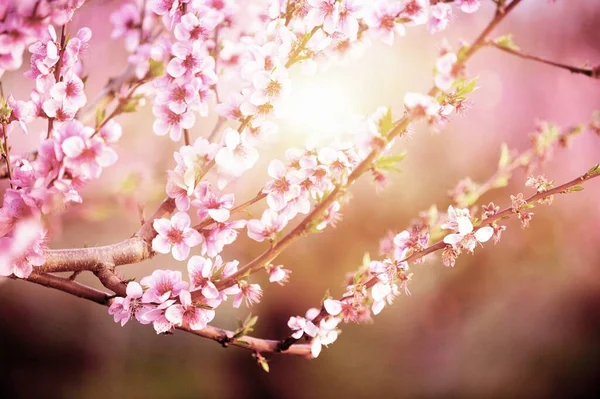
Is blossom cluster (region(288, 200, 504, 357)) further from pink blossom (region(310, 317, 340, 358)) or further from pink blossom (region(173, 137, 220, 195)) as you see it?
pink blossom (region(173, 137, 220, 195))

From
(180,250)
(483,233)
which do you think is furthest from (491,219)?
(180,250)

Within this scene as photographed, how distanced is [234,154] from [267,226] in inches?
5.3

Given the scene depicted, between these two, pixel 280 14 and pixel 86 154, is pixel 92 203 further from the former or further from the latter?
pixel 280 14

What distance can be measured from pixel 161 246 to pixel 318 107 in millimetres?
1615

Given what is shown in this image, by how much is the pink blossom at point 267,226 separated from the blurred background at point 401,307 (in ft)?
7.00

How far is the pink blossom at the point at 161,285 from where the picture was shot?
0.83 metres

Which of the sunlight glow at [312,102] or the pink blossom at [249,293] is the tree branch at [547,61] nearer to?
the pink blossom at [249,293]

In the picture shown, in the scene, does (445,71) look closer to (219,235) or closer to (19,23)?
(219,235)

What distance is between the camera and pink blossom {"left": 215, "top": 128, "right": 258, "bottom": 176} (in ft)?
2.69

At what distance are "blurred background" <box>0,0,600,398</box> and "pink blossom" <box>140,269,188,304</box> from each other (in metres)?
2.14

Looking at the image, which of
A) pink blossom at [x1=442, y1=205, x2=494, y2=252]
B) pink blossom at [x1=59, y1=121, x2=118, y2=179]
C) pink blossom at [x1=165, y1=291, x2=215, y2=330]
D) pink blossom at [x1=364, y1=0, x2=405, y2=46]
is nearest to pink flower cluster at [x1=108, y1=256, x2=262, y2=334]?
pink blossom at [x1=165, y1=291, x2=215, y2=330]

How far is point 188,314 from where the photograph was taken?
84 centimetres

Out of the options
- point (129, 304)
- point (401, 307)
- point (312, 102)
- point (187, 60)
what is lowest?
point (129, 304)

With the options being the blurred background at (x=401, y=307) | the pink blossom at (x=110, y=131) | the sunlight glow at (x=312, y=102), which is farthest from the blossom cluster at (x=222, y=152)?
the blurred background at (x=401, y=307)
